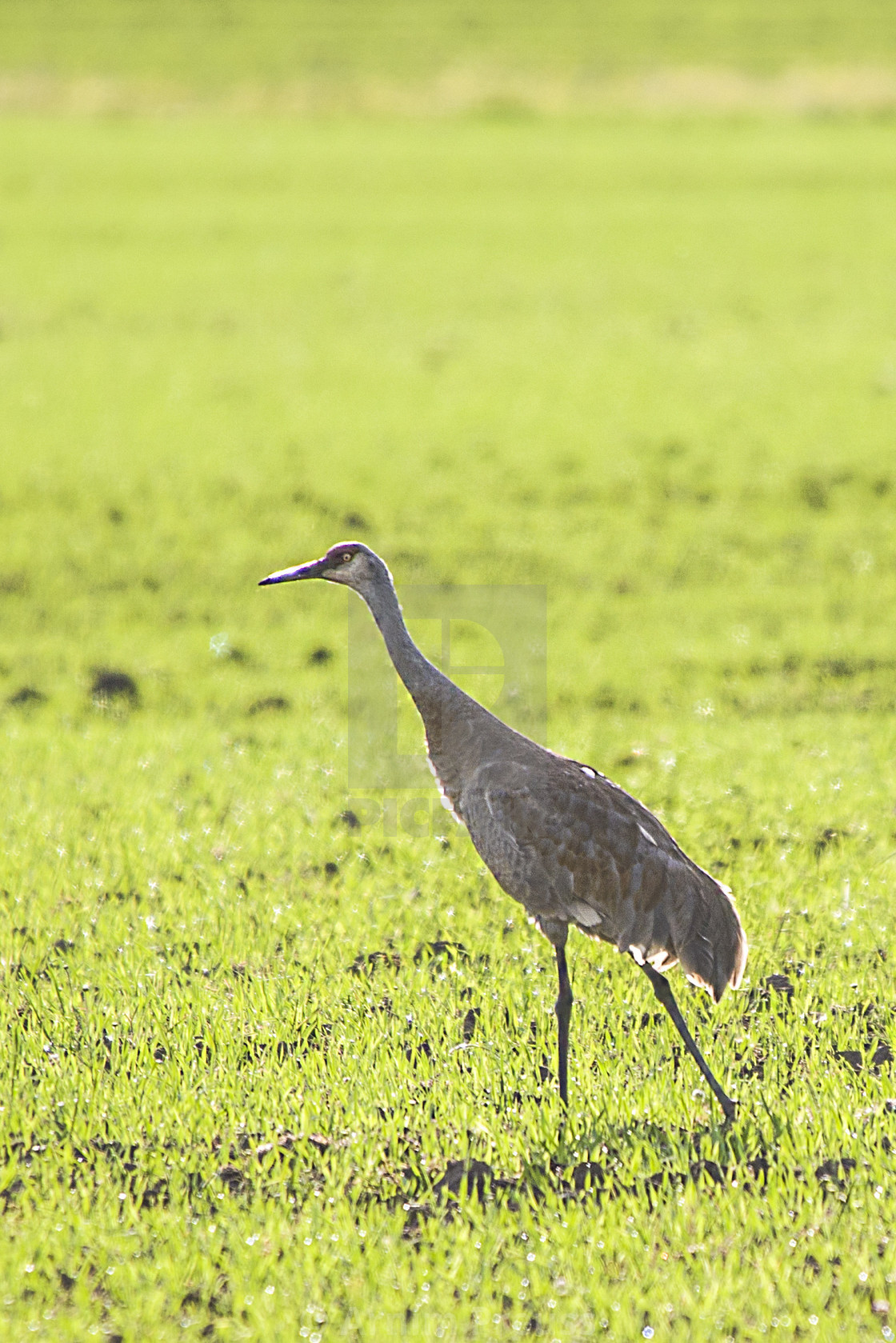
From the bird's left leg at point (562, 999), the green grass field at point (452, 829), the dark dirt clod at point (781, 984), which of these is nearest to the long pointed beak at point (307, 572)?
the bird's left leg at point (562, 999)

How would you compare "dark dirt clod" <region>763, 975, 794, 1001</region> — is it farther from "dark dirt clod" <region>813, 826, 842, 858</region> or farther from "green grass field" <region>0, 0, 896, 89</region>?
"green grass field" <region>0, 0, 896, 89</region>

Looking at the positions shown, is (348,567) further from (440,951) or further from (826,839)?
(826,839)

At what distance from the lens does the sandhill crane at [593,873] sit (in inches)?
241

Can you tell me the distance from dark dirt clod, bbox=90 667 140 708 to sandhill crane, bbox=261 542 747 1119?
6226 millimetres

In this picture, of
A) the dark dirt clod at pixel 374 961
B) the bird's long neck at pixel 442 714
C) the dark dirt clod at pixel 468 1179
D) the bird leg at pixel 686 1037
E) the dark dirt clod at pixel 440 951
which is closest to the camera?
the dark dirt clod at pixel 468 1179

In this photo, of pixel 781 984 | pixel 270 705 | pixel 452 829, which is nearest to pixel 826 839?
pixel 781 984

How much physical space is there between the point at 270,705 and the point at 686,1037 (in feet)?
21.9

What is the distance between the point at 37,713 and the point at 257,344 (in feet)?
36.9

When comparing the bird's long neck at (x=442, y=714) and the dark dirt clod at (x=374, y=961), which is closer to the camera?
the bird's long neck at (x=442, y=714)

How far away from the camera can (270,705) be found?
471 inches

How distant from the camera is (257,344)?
71.4 feet

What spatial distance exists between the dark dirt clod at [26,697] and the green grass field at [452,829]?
14.9 inches

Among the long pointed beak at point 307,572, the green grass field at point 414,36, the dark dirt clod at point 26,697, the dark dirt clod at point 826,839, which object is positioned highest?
the green grass field at point 414,36

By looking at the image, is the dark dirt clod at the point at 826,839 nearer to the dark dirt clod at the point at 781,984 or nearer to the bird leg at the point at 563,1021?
the dark dirt clod at the point at 781,984
